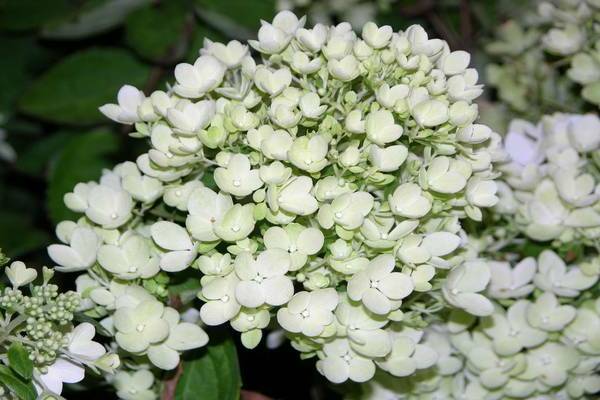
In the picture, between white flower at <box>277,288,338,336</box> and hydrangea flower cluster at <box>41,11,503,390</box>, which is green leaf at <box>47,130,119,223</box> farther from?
white flower at <box>277,288,338,336</box>

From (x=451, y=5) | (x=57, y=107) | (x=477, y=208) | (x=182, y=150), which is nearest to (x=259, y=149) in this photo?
(x=182, y=150)

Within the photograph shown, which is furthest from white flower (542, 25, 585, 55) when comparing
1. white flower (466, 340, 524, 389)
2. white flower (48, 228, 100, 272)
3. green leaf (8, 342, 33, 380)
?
green leaf (8, 342, 33, 380)

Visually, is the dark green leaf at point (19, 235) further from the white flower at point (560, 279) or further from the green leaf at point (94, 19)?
the white flower at point (560, 279)

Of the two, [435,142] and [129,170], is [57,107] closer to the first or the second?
[129,170]

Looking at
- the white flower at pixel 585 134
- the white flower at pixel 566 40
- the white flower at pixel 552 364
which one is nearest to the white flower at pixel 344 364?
the white flower at pixel 552 364

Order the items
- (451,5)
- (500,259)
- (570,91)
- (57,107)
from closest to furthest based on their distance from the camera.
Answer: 1. (500,259)
2. (570,91)
3. (57,107)
4. (451,5)

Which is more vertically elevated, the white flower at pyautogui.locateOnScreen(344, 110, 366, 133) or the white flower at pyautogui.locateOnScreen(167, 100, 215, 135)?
the white flower at pyautogui.locateOnScreen(344, 110, 366, 133)
